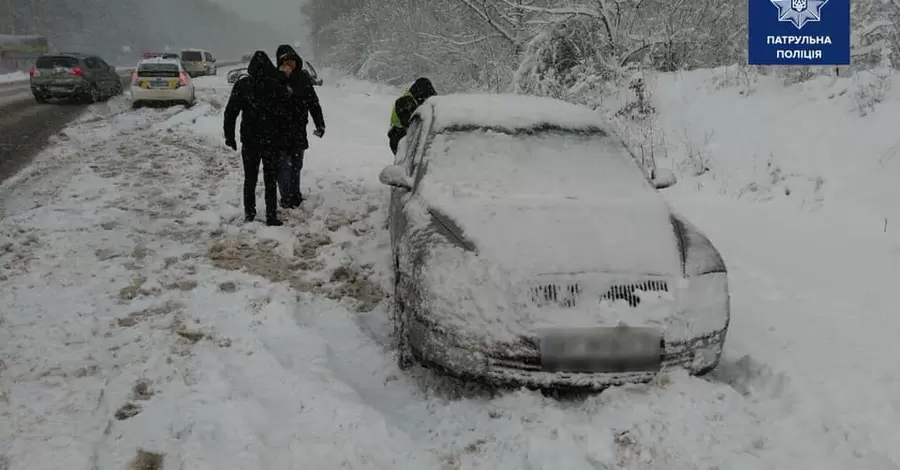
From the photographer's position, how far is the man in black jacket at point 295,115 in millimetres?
6594

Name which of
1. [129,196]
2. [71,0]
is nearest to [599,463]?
[129,196]

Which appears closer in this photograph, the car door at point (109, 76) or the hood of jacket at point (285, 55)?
the hood of jacket at point (285, 55)

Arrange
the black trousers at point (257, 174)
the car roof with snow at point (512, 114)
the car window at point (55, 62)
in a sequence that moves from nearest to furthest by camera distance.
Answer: the car roof with snow at point (512, 114) < the black trousers at point (257, 174) < the car window at point (55, 62)

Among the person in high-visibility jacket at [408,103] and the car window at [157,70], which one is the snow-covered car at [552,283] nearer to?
the person in high-visibility jacket at [408,103]

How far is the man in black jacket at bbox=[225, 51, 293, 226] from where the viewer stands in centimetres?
623

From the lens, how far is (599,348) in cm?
322

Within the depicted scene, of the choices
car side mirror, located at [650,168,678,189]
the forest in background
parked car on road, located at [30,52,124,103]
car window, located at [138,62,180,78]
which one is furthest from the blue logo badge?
parked car on road, located at [30,52,124,103]

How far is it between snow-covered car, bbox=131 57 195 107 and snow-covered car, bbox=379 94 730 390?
15.0 meters

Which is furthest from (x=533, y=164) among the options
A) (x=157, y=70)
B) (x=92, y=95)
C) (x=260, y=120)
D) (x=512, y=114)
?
(x=92, y=95)

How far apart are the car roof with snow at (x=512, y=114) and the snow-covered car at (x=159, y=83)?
14.0 m

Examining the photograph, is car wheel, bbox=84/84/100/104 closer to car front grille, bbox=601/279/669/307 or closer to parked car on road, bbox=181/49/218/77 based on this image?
parked car on road, bbox=181/49/218/77

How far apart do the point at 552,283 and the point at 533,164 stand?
4.48ft

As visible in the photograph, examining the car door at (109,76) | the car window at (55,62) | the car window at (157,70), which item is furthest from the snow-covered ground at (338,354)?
the car door at (109,76)

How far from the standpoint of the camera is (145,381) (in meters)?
3.45
